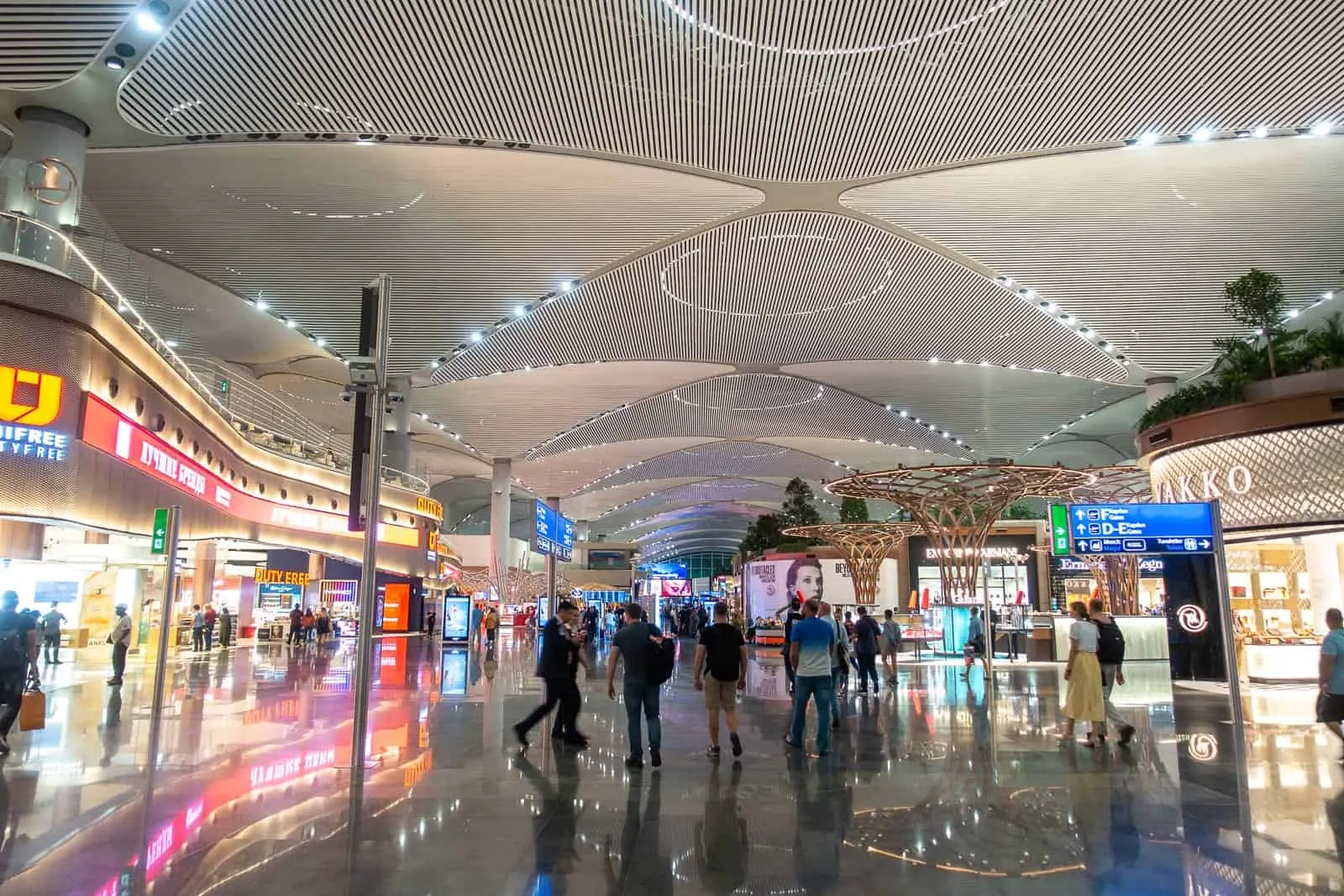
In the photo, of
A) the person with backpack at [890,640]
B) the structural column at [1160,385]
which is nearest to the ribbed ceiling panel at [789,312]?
the structural column at [1160,385]

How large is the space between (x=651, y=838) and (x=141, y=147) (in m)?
16.1

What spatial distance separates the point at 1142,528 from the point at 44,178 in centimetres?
1593

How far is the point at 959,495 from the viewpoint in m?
21.5

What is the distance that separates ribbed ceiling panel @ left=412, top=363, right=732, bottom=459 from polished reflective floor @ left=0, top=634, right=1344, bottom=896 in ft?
71.5

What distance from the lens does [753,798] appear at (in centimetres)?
631

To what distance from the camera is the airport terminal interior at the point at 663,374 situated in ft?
18.7

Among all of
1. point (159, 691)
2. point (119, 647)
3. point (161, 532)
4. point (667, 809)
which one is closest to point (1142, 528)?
point (667, 809)

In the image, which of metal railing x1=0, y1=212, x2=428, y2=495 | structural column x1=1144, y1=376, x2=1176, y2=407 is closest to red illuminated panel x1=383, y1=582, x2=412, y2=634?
metal railing x1=0, y1=212, x2=428, y2=495

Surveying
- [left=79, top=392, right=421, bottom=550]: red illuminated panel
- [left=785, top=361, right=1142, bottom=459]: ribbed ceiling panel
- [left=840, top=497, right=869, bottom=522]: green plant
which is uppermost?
[left=785, top=361, right=1142, bottom=459]: ribbed ceiling panel

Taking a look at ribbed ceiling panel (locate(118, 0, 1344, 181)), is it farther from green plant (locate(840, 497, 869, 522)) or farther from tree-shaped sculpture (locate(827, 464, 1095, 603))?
green plant (locate(840, 497, 869, 522))

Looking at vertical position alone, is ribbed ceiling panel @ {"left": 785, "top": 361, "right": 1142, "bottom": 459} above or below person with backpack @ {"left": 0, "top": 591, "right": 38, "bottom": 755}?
above

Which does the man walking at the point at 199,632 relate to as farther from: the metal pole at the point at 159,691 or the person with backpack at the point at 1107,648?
the person with backpack at the point at 1107,648

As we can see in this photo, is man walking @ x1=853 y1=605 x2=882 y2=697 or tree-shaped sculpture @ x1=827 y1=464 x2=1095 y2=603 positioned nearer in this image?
man walking @ x1=853 y1=605 x2=882 y2=697

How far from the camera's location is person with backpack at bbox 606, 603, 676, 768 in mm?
7586
